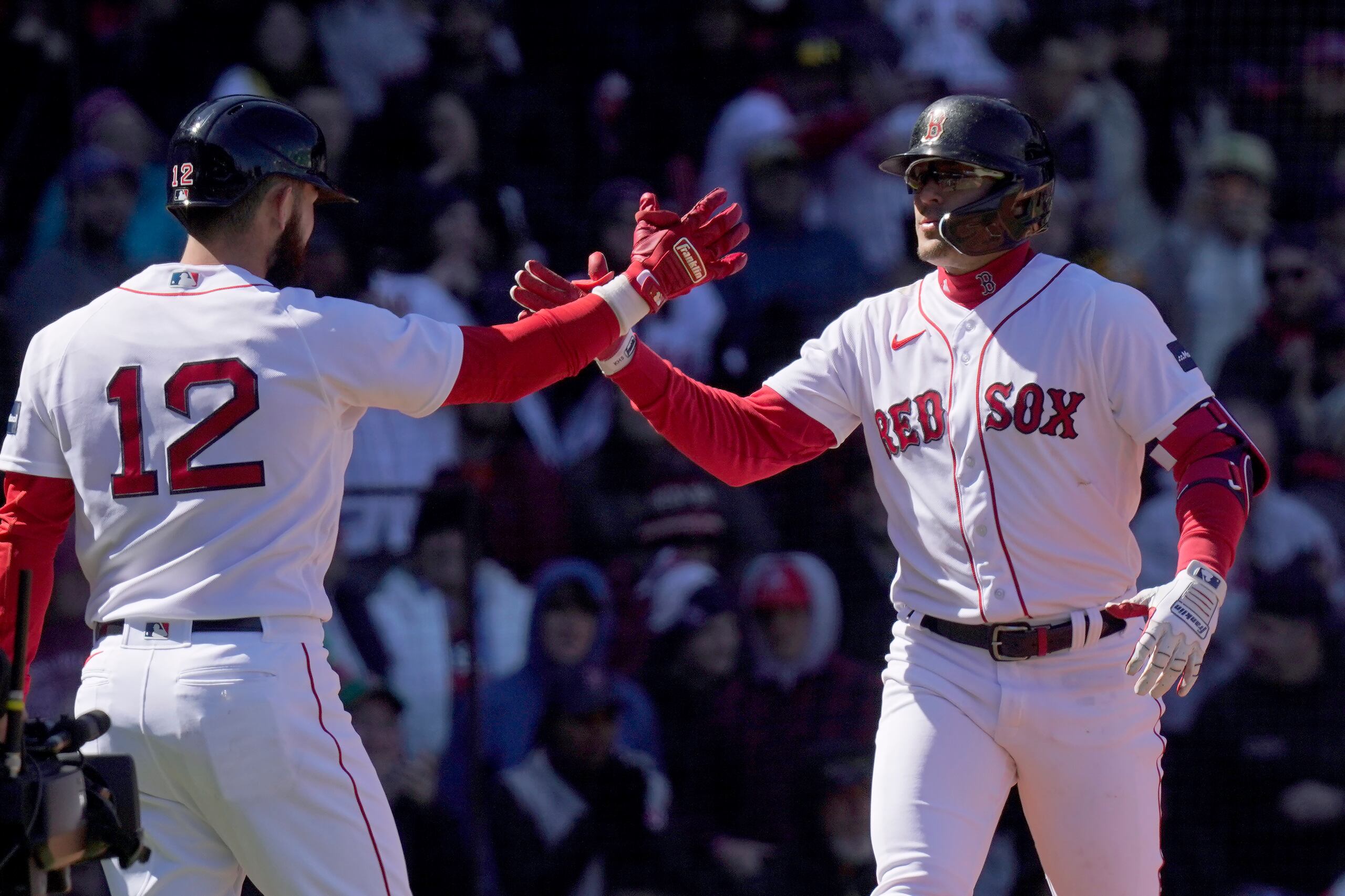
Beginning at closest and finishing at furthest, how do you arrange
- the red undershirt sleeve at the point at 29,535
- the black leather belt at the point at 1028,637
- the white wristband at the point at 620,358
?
the red undershirt sleeve at the point at 29,535
the black leather belt at the point at 1028,637
the white wristband at the point at 620,358

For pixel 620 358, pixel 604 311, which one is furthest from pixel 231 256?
pixel 620 358

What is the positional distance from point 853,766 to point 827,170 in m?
2.72

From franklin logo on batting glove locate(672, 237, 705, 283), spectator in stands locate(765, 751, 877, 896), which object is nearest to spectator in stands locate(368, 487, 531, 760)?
spectator in stands locate(765, 751, 877, 896)

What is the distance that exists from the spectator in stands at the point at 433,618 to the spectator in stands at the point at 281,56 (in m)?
2.07

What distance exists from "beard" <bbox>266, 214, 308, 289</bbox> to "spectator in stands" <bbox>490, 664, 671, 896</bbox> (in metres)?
2.95

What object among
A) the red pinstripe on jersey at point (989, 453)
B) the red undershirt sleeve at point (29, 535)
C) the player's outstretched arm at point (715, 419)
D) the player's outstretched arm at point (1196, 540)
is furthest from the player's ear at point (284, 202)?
the player's outstretched arm at point (1196, 540)

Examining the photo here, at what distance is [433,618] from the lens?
18.0 ft

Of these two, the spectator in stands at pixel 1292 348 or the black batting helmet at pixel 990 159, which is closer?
the black batting helmet at pixel 990 159

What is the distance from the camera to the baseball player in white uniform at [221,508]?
2.75 m

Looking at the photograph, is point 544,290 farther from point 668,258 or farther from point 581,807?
point 581,807

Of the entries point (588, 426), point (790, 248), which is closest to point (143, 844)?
point (588, 426)

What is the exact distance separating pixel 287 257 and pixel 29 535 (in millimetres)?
683

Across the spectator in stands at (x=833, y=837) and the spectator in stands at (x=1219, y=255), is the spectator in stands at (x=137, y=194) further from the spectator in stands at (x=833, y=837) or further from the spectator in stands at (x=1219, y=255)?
the spectator in stands at (x=1219, y=255)

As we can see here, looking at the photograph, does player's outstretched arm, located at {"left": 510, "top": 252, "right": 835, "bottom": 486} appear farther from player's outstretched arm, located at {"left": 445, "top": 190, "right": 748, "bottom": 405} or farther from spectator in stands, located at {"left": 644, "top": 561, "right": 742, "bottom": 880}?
spectator in stands, located at {"left": 644, "top": 561, "right": 742, "bottom": 880}
